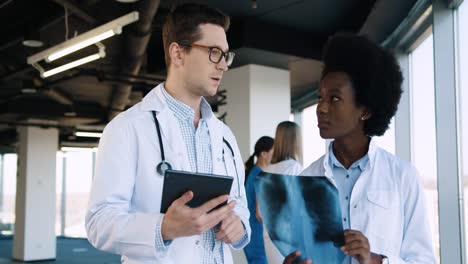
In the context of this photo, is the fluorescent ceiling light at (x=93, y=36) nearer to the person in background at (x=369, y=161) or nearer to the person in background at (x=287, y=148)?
the person in background at (x=287, y=148)

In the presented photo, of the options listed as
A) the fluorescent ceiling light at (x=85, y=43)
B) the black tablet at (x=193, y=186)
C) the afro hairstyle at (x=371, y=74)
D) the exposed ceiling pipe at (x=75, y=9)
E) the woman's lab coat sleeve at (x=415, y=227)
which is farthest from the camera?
the exposed ceiling pipe at (x=75, y=9)

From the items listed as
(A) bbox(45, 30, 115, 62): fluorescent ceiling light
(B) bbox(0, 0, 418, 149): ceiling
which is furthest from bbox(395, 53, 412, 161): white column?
(A) bbox(45, 30, 115, 62): fluorescent ceiling light

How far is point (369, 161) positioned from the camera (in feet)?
5.35

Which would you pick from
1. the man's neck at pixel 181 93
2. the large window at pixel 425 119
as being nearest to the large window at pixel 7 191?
the large window at pixel 425 119

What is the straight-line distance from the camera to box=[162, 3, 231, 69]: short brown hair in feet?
5.44

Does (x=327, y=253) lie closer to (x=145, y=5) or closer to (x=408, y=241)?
(x=408, y=241)

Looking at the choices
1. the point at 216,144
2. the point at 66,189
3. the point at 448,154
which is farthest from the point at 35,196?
the point at 216,144

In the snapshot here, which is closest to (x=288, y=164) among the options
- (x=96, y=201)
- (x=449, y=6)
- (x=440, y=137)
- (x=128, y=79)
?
(x=440, y=137)

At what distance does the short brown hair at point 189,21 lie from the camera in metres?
1.66

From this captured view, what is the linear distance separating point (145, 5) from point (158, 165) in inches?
161

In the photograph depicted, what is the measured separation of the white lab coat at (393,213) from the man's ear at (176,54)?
1.99 feet

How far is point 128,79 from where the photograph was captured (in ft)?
29.4

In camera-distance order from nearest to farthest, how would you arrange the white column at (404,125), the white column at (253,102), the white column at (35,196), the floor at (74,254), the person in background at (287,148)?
the person in background at (287,148) → the white column at (404,125) → the white column at (253,102) → the floor at (74,254) → the white column at (35,196)

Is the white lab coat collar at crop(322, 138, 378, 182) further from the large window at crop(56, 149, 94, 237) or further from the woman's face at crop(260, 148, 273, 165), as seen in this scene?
the large window at crop(56, 149, 94, 237)
